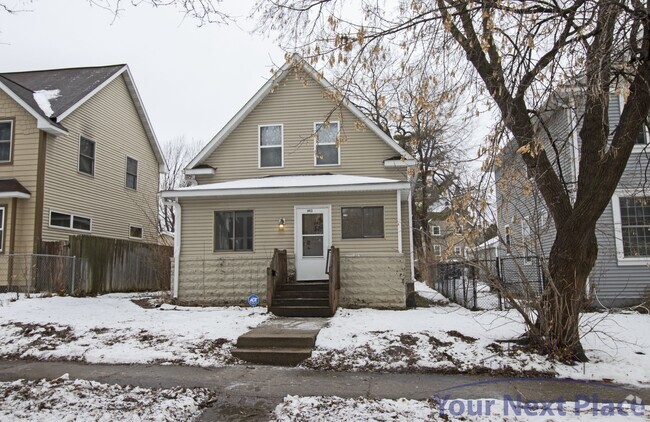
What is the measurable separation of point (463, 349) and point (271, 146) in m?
8.69

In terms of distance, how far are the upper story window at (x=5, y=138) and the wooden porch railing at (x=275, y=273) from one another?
348 inches

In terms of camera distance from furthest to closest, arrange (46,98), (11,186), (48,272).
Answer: (46,98)
(11,186)
(48,272)

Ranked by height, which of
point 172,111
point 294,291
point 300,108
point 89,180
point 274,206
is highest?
point 172,111

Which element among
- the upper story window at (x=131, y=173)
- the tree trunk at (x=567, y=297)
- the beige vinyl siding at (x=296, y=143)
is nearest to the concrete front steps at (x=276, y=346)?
the tree trunk at (x=567, y=297)

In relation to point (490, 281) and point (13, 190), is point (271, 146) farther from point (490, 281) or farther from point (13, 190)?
point (490, 281)

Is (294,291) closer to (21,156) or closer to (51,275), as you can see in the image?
(51,275)

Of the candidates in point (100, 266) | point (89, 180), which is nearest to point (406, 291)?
point (100, 266)

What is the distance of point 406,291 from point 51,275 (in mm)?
8978

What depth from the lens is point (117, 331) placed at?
8227mm

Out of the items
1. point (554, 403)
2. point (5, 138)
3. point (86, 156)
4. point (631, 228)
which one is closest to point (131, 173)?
point (86, 156)

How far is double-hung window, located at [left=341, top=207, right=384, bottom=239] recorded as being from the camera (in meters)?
11.8

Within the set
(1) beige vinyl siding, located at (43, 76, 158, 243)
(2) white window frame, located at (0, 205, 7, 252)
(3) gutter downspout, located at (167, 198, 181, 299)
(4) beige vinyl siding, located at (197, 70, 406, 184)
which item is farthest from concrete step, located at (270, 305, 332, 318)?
(2) white window frame, located at (0, 205, 7, 252)

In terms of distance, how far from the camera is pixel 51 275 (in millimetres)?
11508

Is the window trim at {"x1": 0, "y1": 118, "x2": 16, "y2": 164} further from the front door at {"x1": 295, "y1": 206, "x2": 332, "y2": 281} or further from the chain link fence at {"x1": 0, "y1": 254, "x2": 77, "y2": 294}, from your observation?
the front door at {"x1": 295, "y1": 206, "x2": 332, "y2": 281}
